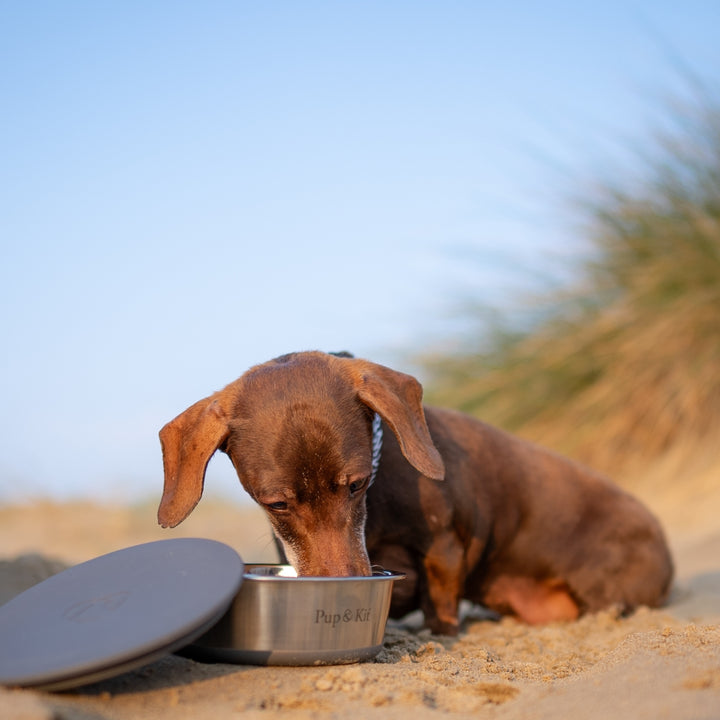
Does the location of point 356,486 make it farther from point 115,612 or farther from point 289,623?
point 115,612

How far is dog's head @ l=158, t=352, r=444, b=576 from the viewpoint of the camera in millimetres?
3068

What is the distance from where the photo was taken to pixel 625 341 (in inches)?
328

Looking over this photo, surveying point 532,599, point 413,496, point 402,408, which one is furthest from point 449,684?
point 532,599

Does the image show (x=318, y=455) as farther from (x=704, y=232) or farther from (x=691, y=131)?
(x=691, y=131)

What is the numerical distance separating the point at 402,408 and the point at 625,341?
18.0ft

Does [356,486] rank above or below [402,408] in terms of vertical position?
below

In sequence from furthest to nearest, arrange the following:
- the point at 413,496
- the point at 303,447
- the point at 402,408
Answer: the point at 413,496, the point at 402,408, the point at 303,447

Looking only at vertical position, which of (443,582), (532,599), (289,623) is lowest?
(532,599)

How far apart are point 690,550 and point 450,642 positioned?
365 cm

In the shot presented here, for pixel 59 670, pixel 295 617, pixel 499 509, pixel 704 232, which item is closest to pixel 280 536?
pixel 295 617

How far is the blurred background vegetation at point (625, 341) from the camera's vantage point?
8039 millimetres

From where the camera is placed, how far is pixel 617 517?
15.6ft

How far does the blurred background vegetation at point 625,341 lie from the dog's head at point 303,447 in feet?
17.3

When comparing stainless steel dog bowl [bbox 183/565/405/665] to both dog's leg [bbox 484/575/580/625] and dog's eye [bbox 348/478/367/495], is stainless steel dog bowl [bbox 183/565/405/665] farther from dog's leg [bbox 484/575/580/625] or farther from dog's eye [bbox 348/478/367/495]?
dog's leg [bbox 484/575/580/625]
